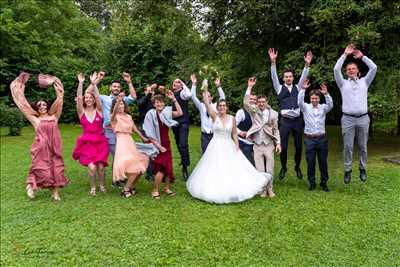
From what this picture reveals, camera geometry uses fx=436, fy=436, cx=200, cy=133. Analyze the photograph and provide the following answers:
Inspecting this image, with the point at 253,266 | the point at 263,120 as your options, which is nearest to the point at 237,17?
the point at 263,120

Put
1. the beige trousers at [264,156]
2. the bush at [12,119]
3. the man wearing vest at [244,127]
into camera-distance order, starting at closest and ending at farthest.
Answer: the beige trousers at [264,156], the man wearing vest at [244,127], the bush at [12,119]

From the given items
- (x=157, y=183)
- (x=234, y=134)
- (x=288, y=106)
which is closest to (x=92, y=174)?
(x=157, y=183)

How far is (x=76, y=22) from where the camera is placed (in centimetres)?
2744

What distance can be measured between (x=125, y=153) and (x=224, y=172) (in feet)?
5.72

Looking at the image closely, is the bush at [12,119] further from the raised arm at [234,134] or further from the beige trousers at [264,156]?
the beige trousers at [264,156]

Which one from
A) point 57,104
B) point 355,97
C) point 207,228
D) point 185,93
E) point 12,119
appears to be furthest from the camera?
point 12,119

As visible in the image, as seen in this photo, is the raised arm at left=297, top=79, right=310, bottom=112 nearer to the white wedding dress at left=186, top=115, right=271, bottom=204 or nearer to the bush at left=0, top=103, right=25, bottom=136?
the white wedding dress at left=186, top=115, right=271, bottom=204

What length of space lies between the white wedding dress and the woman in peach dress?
92 centimetres

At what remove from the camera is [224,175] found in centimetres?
714

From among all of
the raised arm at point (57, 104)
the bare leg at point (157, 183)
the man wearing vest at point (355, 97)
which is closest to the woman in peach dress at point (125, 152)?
the bare leg at point (157, 183)

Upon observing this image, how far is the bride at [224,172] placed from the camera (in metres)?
7.05

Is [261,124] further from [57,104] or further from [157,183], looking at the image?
[57,104]

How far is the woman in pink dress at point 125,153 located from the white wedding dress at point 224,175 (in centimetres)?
95

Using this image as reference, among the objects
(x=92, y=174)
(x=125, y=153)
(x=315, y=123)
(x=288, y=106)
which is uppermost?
(x=288, y=106)
